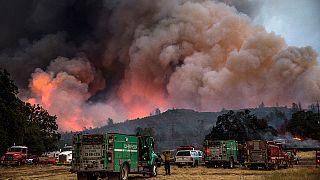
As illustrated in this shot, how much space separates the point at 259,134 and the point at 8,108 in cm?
7843

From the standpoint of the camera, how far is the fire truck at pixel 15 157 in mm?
48938

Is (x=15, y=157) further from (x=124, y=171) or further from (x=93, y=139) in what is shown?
Result: (x=93, y=139)

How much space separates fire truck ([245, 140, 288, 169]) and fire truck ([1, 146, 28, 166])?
27.8 m

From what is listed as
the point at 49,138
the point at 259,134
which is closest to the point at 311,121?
the point at 259,134

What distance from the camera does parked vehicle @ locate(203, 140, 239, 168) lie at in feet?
145

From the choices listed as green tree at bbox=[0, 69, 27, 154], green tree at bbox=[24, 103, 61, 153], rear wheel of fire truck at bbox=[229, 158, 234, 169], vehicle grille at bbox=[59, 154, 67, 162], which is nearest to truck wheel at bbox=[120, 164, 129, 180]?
rear wheel of fire truck at bbox=[229, 158, 234, 169]

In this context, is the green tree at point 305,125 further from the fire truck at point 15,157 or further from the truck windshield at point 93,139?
the truck windshield at point 93,139

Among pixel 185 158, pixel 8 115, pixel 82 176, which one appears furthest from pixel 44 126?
pixel 82 176

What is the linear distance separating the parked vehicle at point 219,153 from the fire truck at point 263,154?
3366 mm

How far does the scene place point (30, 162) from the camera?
177 feet

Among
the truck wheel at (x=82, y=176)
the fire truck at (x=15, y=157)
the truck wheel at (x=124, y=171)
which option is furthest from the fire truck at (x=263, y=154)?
the fire truck at (x=15, y=157)

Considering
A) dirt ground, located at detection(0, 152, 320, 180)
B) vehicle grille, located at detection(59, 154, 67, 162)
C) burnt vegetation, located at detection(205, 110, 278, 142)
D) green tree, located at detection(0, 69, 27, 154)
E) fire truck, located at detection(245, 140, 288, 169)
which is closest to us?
dirt ground, located at detection(0, 152, 320, 180)

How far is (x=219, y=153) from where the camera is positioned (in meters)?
44.5

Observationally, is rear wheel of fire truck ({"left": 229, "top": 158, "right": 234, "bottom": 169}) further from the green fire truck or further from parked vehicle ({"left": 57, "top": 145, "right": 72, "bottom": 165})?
the green fire truck
